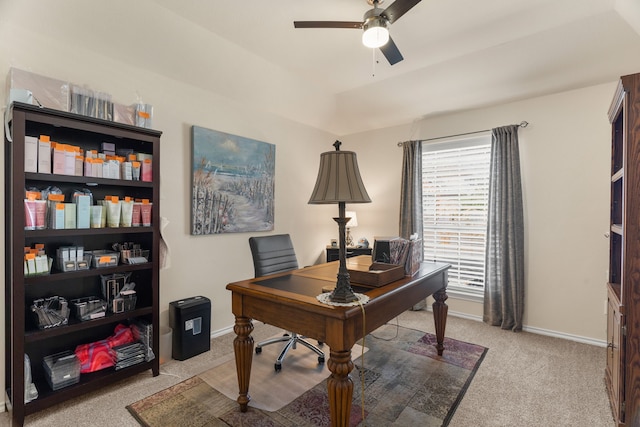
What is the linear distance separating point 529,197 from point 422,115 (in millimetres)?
1607

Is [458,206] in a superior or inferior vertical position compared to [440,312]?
superior

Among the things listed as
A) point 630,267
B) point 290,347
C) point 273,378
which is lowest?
point 273,378

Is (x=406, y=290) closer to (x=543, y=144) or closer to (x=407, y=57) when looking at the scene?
(x=407, y=57)

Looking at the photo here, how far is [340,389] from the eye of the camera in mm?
1440

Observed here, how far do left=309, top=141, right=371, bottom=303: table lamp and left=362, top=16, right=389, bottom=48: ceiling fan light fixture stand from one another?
99 cm

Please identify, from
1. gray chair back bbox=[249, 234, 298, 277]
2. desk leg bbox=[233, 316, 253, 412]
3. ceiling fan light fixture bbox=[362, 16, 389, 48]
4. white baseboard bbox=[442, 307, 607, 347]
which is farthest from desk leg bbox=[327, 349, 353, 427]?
white baseboard bbox=[442, 307, 607, 347]

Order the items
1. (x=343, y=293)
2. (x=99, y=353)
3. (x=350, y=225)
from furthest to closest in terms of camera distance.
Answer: (x=350, y=225) → (x=99, y=353) → (x=343, y=293)

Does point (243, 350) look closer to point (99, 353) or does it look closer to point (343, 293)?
point (343, 293)

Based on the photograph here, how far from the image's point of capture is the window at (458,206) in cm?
370

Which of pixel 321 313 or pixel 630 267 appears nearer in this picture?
pixel 321 313

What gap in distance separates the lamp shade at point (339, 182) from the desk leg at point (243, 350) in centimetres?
92

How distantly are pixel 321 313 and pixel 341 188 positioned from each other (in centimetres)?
61

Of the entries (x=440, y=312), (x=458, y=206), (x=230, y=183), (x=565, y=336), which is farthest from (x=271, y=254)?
(x=565, y=336)

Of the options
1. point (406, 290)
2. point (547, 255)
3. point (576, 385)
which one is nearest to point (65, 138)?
point (406, 290)
